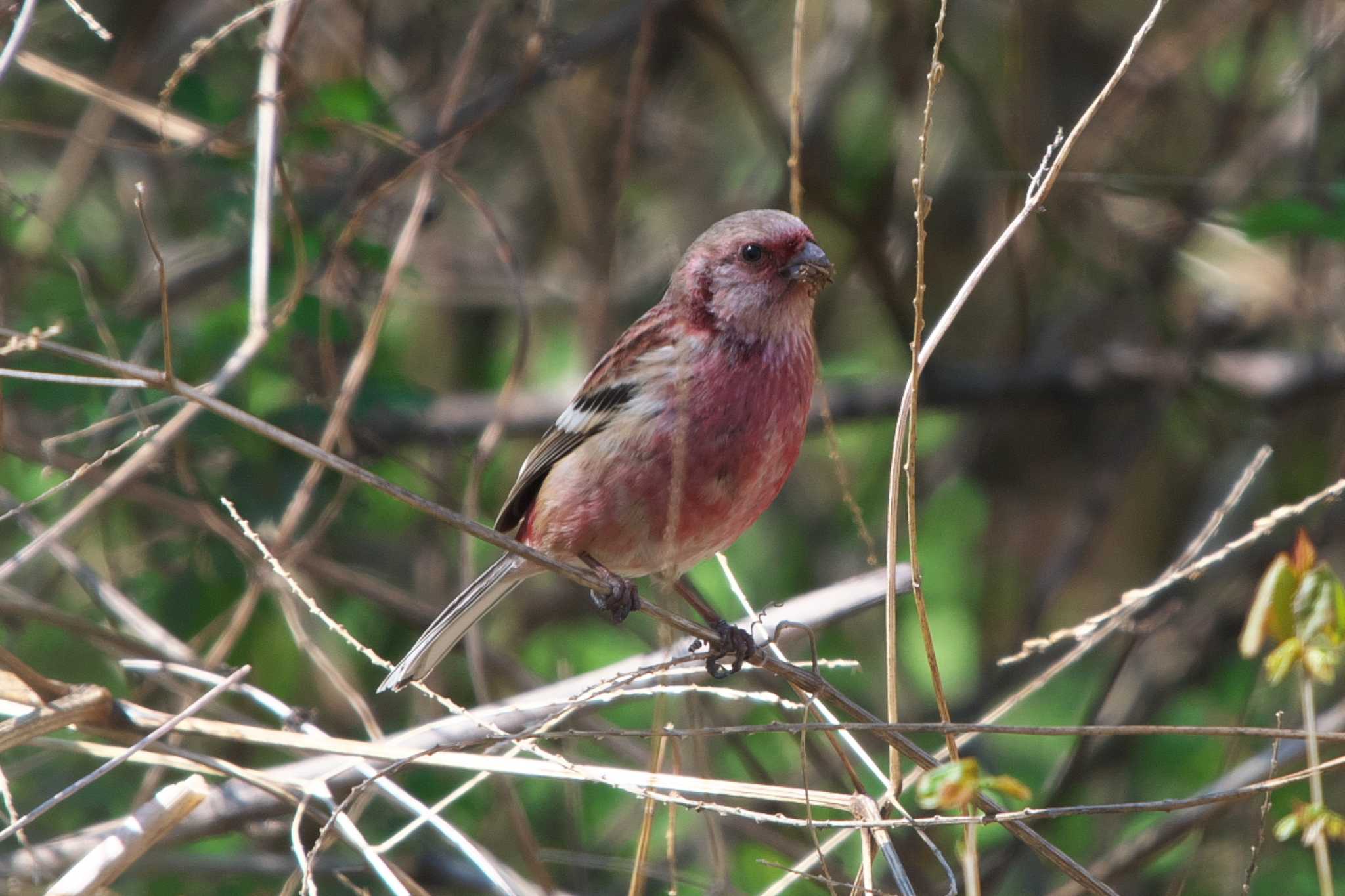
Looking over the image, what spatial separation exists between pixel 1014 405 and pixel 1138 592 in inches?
135

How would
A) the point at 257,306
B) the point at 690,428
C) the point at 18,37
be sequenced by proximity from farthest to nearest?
the point at 690,428 < the point at 257,306 < the point at 18,37

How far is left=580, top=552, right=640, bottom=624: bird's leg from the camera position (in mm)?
3863

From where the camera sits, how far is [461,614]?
4016mm

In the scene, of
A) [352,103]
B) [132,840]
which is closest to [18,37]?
[132,840]

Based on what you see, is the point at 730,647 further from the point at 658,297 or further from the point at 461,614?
the point at 658,297

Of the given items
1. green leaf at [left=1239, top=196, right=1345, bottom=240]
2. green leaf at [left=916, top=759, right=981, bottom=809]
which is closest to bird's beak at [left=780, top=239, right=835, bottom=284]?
green leaf at [left=1239, top=196, right=1345, bottom=240]

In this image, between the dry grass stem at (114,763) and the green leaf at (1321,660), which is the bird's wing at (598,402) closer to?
the dry grass stem at (114,763)

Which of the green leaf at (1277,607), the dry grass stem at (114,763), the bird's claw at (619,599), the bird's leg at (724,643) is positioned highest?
the green leaf at (1277,607)

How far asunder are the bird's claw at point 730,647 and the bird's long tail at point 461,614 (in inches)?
22.5

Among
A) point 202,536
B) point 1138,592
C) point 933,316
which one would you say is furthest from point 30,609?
point 933,316

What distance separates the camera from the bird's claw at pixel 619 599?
3865mm

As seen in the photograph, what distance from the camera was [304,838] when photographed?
14.2 feet

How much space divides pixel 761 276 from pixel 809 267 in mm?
143

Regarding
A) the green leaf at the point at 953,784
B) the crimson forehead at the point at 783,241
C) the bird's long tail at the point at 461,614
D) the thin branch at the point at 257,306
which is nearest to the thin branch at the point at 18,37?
the thin branch at the point at 257,306
